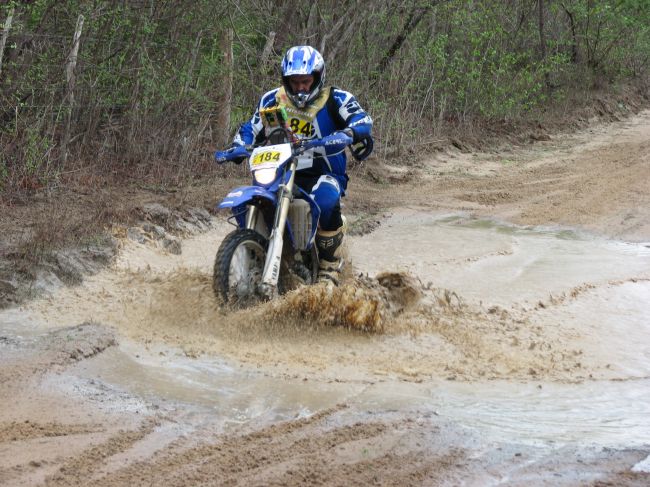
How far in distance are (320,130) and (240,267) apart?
4.33 feet

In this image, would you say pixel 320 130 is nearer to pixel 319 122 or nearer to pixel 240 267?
pixel 319 122

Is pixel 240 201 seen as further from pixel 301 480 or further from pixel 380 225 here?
pixel 380 225

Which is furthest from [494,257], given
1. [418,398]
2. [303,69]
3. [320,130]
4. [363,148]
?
[418,398]

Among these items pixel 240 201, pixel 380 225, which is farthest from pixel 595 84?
pixel 240 201

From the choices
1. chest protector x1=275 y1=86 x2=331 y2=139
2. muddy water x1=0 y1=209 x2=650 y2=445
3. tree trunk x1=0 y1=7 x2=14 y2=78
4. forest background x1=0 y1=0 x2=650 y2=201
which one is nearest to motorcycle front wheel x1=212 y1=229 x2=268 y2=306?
muddy water x1=0 y1=209 x2=650 y2=445

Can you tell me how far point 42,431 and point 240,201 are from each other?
2.33 metres

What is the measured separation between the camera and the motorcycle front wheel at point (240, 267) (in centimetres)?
600

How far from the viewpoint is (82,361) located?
5164 mm

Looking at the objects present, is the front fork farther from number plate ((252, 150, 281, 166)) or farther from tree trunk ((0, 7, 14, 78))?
tree trunk ((0, 7, 14, 78))

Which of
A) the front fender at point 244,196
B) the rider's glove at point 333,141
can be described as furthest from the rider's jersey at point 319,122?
the front fender at point 244,196

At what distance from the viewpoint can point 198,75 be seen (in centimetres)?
1130

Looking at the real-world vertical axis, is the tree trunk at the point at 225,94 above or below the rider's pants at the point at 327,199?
above

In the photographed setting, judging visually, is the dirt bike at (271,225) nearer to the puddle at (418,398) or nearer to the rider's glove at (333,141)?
the rider's glove at (333,141)

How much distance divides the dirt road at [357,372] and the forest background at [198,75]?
194 centimetres
